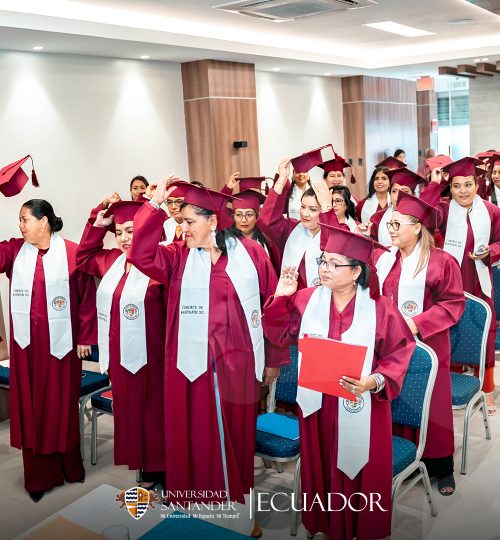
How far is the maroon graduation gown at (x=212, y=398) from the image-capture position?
11.6ft

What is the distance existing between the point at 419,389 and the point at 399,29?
25.5ft

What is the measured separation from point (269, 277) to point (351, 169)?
10.4 m

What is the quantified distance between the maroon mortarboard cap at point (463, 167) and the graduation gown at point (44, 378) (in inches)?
112

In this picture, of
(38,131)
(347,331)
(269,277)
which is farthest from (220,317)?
(38,131)

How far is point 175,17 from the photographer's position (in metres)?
8.26

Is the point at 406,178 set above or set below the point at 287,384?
above

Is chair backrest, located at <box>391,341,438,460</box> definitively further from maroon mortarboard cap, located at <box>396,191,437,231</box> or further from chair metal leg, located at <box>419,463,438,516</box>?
maroon mortarboard cap, located at <box>396,191,437,231</box>

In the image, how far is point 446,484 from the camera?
13.1 feet

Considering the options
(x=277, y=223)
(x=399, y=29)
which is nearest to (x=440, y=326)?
(x=277, y=223)

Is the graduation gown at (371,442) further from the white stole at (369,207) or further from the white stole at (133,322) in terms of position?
the white stole at (369,207)

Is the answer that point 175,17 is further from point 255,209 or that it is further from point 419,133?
point 419,133

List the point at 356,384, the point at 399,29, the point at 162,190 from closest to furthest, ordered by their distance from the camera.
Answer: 1. the point at 356,384
2. the point at 162,190
3. the point at 399,29

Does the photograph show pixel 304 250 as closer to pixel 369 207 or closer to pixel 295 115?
pixel 369 207

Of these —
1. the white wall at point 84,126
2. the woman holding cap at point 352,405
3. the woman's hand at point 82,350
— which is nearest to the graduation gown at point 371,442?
the woman holding cap at point 352,405
